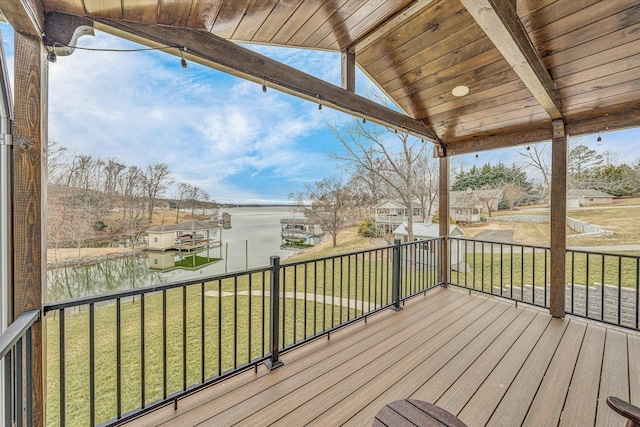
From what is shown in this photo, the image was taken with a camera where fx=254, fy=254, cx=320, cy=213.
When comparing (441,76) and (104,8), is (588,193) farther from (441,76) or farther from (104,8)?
(104,8)

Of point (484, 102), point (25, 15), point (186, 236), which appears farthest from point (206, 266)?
point (484, 102)

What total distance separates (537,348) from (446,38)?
304 centimetres

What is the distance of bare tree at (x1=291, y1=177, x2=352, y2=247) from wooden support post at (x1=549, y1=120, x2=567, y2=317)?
906 cm

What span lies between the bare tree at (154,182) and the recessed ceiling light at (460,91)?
9999 millimetres

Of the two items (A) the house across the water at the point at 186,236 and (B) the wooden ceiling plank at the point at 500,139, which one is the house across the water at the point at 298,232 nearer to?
(A) the house across the water at the point at 186,236

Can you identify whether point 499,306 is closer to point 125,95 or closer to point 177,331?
point 177,331

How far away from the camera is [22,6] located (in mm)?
1096

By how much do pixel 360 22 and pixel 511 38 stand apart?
1.10 metres

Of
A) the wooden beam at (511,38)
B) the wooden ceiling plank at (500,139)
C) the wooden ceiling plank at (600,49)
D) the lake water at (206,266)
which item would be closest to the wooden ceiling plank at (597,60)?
the wooden ceiling plank at (600,49)

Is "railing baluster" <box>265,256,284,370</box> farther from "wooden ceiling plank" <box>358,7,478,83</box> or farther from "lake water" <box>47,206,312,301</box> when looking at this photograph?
"lake water" <box>47,206,312,301</box>

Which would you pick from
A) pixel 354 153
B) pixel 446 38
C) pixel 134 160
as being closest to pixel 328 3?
pixel 446 38

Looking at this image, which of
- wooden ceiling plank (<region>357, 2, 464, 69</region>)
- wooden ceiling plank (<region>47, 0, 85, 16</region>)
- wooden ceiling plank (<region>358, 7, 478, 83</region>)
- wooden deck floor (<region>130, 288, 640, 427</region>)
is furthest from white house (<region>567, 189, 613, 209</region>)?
wooden ceiling plank (<region>47, 0, 85, 16</region>)

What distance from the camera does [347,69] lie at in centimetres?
251

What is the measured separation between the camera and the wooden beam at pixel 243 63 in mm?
1580
